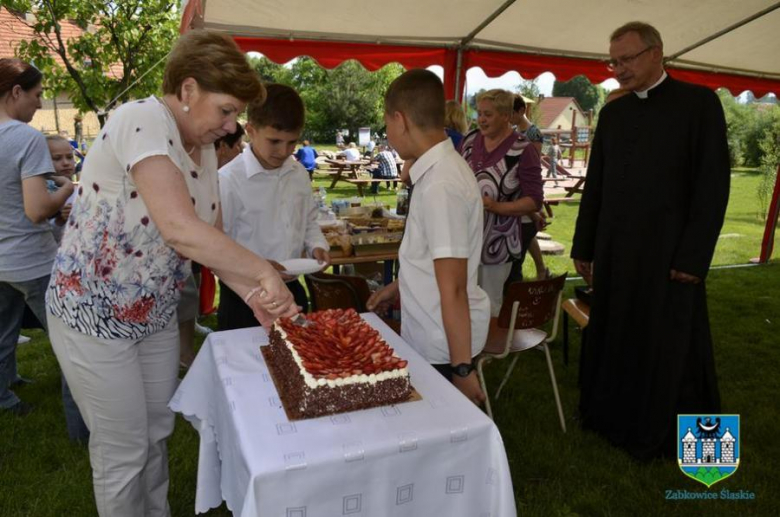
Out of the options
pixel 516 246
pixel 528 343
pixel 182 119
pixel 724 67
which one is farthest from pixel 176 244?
pixel 724 67

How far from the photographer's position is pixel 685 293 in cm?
273

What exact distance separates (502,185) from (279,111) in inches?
76.7

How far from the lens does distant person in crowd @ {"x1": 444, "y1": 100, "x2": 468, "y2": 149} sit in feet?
17.4

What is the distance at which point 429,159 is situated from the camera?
1.79m

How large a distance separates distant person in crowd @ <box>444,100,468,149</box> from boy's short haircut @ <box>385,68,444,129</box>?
344cm

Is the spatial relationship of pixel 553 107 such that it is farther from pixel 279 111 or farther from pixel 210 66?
pixel 210 66

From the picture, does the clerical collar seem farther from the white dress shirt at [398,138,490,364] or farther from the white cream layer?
the white cream layer

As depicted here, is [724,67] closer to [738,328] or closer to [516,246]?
[738,328]

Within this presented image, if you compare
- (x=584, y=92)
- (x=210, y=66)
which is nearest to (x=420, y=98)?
(x=210, y=66)

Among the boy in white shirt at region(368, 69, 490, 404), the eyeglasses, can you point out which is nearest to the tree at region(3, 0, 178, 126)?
the eyeglasses

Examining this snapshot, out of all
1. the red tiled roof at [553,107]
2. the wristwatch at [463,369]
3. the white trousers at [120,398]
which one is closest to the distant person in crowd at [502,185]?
the wristwatch at [463,369]

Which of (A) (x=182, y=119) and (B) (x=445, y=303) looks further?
(B) (x=445, y=303)

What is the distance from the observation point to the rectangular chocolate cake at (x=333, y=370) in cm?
139

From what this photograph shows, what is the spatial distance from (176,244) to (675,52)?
5859mm
